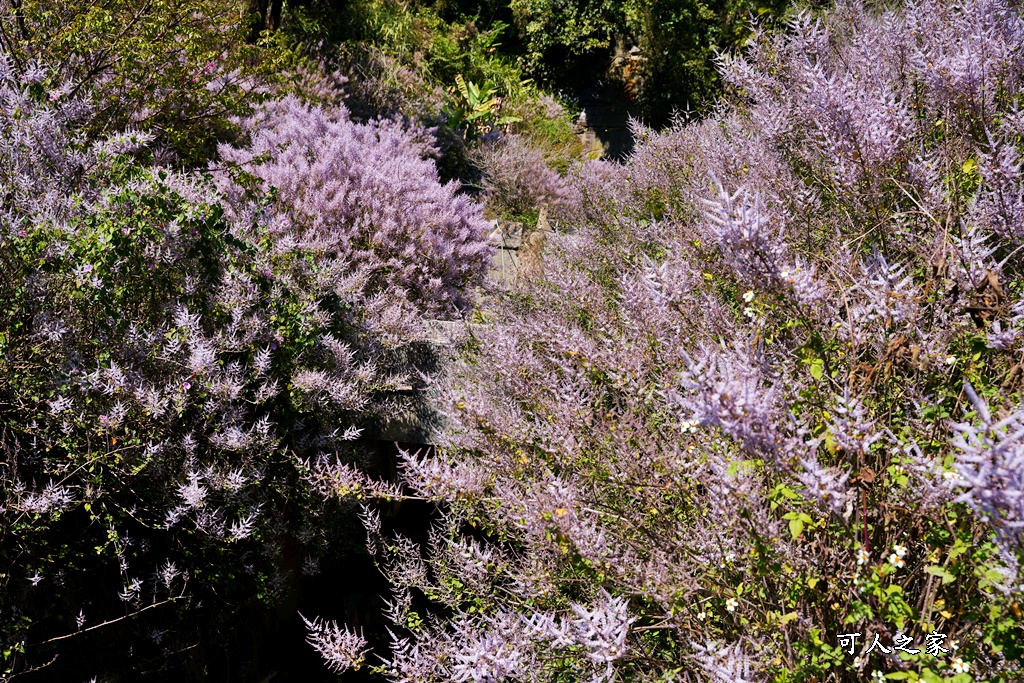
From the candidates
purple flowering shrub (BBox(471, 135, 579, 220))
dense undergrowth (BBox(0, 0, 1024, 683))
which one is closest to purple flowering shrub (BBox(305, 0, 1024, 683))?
dense undergrowth (BBox(0, 0, 1024, 683))

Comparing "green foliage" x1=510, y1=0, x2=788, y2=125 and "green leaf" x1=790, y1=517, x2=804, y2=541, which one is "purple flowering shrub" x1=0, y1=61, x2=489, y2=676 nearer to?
"green leaf" x1=790, y1=517, x2=804, y2=541

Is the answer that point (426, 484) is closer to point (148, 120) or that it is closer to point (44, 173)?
point (44, 173)

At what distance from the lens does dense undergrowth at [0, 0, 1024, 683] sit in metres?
1.71

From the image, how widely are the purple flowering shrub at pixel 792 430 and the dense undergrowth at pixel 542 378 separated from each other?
2cm

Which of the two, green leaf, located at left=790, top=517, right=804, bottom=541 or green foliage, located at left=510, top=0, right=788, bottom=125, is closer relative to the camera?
green leaf, located at left=790, top=517, right=804, bottom=541

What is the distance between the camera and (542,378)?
302 cm

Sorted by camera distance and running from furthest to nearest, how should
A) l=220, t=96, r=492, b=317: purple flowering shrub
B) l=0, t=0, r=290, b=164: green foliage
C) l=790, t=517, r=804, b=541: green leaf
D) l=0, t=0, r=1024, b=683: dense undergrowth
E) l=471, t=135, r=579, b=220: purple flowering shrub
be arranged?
l=471, t=135, r=579, b=220: purple flowering shrub → l=220, t=96, r=492, b=317: purple flowering shrub → l=0, t=0, r=290, b=164: green foliage → l=0, t=0, r=1024, b=683: dense undergrowth → l=790, t=517, r=804, b=541: green leaf

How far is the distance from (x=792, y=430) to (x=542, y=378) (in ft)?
4.80

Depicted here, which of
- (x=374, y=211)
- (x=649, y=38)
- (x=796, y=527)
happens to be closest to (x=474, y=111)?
(x=649, y=38)

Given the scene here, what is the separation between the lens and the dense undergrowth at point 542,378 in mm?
1705

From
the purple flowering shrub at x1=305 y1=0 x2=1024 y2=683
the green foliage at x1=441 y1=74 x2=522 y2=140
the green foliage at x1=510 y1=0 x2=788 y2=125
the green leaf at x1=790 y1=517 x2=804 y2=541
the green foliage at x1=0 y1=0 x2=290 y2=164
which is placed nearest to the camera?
the green leaf at x1=790 y1=517 x2=804 y2=541

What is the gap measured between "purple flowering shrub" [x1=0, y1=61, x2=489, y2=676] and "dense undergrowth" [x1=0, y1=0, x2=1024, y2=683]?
0.02m

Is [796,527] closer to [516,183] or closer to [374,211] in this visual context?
[374,211]

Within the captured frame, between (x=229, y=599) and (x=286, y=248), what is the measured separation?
71.3 inches
